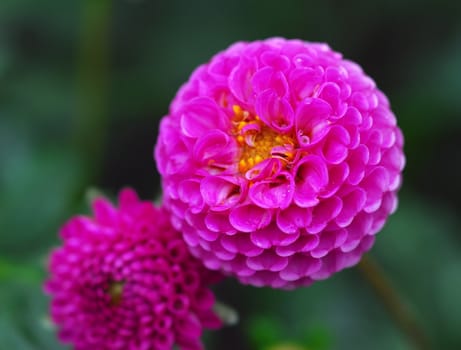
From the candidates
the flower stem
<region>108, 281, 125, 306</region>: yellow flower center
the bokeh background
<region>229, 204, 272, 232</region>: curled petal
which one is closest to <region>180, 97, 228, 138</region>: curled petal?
<region>229, 204, 272, 232</region>: curled petal

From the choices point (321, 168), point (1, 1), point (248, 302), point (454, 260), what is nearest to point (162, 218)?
point (321, 168)

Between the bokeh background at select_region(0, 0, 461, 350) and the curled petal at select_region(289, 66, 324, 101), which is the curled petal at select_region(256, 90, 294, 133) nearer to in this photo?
the curled petal at select_region(289, 66, 324, 101)

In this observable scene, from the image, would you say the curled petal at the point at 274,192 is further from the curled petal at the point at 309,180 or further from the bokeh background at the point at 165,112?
the bokeh background at the point at 165,112

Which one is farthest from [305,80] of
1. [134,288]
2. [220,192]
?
[134,288]

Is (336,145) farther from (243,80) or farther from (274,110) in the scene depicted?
(243,80)

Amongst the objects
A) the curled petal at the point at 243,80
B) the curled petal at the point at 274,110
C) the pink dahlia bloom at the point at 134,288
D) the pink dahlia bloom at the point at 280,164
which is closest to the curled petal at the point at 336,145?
the pink dahlia bloom at the point at 280,164

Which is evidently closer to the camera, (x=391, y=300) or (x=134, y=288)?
(x=134, y=288)
